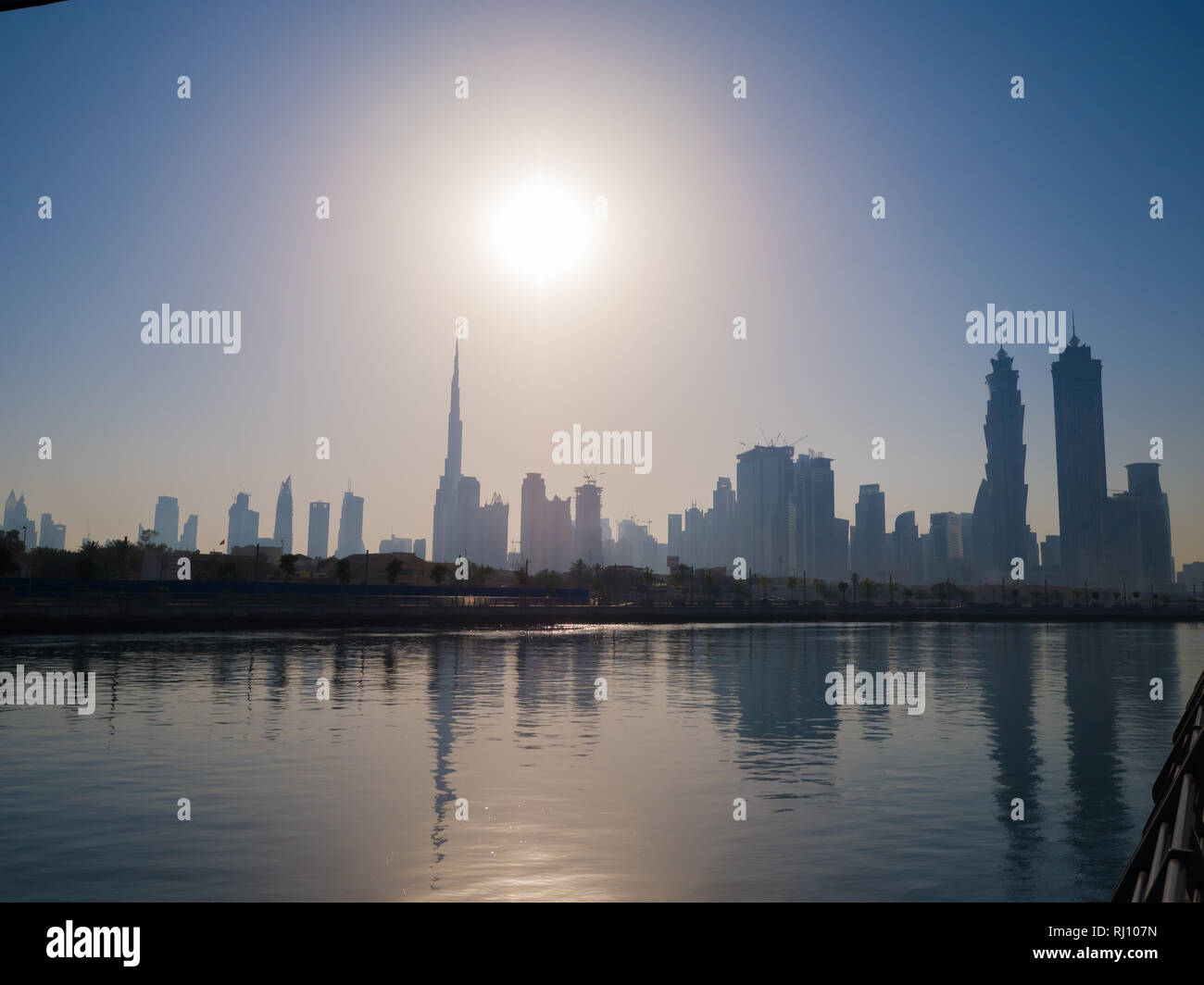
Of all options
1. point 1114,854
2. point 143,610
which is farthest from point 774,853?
point 143,610

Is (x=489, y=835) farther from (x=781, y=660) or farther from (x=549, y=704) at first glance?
(x=781, y=660)

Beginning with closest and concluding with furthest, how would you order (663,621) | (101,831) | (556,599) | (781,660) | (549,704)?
1. (101,831)
2. (549,704)
3. (781,660)
4. (663,621)
5. (556,599)

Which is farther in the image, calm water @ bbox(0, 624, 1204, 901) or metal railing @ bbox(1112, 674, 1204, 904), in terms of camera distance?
calm water @ bbox(0, 624, 1204, 901)

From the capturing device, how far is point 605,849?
1670cm

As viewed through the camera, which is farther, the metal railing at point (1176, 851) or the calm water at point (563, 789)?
the calm water at point (563, 789)

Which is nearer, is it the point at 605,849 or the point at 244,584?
the point at 605,849

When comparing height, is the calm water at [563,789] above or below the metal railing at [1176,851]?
below

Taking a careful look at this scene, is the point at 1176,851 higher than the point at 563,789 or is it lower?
higher

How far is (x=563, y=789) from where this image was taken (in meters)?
22.2

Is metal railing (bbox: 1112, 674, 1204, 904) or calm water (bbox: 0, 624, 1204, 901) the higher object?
metal railing (bbox: 1112, 674, 1204, 904)

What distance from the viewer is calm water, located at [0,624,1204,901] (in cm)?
1507

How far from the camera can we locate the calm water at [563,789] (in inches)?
593

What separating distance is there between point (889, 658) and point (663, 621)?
245ft

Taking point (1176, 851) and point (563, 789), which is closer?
point (1176, 851)
